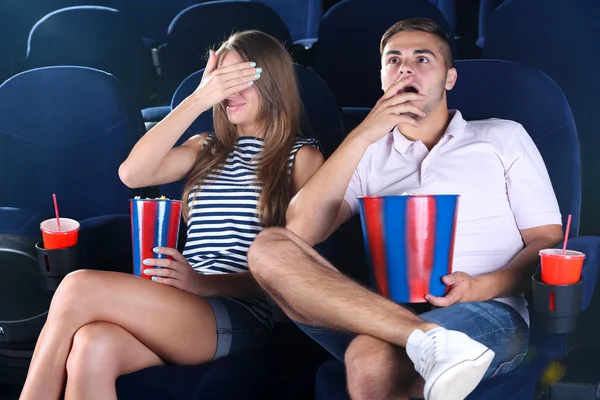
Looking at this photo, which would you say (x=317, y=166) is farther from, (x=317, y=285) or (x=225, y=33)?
(x=225, y=33)

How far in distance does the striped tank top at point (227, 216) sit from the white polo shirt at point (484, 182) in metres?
0.25

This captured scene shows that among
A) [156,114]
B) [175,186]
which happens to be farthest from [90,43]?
[175,186]

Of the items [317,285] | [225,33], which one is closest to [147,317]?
[317,285]

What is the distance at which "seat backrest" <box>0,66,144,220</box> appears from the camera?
78.8 inches

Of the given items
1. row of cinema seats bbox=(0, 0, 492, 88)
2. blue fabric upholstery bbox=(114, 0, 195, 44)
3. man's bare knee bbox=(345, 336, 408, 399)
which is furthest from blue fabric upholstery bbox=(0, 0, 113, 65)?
man's bare knee bbox=(345, 336, 408, 399)

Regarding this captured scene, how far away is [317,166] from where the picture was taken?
1693 millimetres

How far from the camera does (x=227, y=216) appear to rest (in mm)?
1670

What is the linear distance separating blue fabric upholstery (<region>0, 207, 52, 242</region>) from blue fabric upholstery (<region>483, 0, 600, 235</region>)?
1.37 metres

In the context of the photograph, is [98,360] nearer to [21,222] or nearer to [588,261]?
[21,222]

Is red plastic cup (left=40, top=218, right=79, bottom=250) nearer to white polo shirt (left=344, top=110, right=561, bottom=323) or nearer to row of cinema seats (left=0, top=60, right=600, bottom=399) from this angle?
row of cinema seats (left=0, top=60, right=600, bottom=399)

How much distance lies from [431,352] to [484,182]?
533 millimetres

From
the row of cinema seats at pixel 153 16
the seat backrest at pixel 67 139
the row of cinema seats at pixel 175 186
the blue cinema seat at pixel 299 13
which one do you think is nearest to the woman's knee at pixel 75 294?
the row of cinema seats at pixel 175 186

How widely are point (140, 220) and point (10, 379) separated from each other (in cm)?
65

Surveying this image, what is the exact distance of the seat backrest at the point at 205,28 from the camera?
8.89 feet
